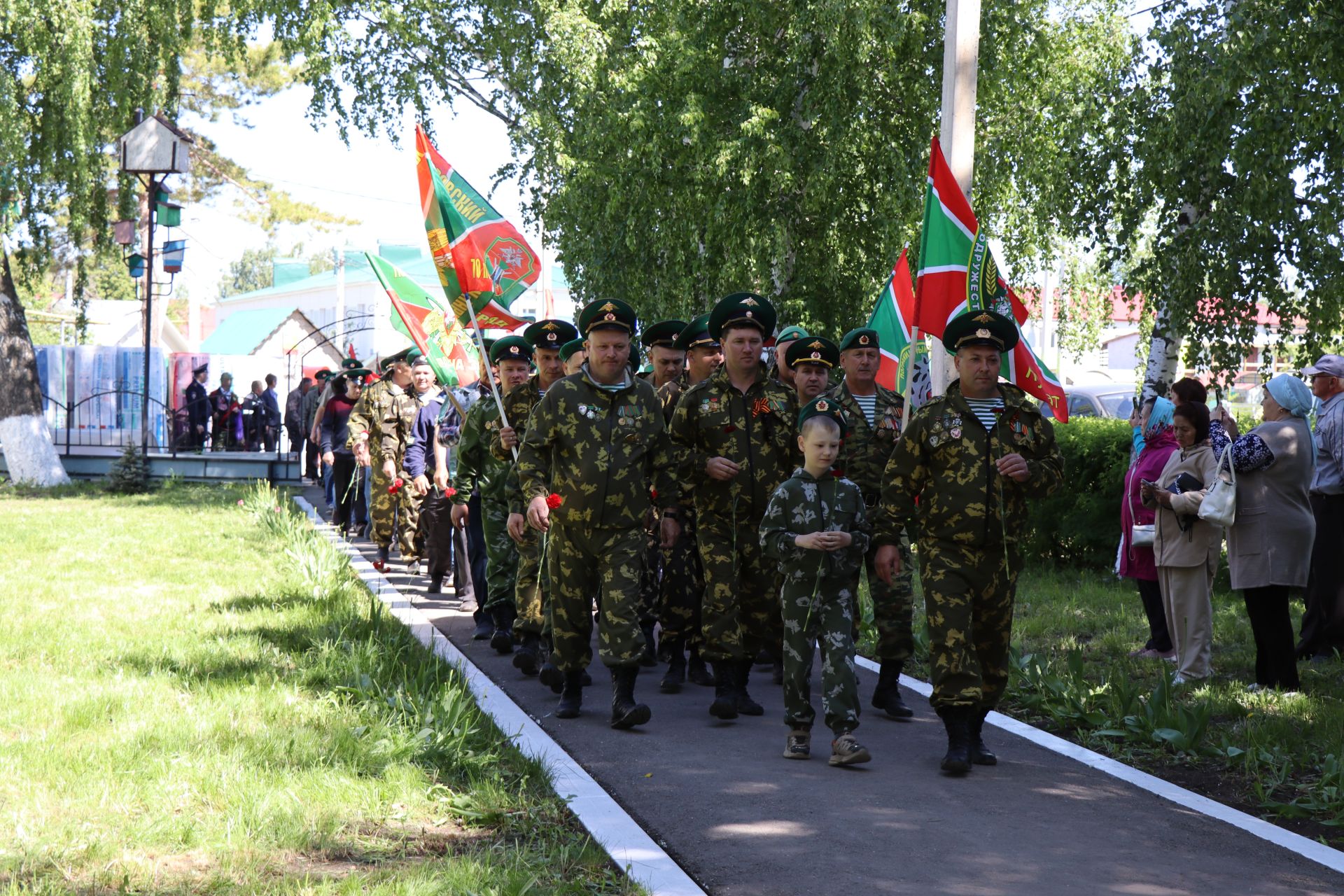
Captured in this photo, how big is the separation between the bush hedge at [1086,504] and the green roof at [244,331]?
6337cm

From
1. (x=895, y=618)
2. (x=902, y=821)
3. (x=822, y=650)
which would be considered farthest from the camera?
(x=895, y=618)

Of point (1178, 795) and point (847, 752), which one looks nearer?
point (1178, 795)

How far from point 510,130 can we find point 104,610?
19.5 m

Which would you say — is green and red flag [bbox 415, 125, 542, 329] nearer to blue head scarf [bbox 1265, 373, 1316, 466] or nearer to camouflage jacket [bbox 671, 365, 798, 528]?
camouflage jacket [bbox 671, 365, 798, 528]

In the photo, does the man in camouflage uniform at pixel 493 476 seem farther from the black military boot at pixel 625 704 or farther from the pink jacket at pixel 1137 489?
the pink jacket at pixel 1137 489

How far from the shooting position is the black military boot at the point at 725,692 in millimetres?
7406

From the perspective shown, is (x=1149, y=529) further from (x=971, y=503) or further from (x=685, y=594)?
(x=971, y=503)

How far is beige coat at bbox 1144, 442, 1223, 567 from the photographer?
849 centimetres

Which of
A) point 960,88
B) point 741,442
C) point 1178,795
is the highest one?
point 960,88

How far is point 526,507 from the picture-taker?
26.8 ft

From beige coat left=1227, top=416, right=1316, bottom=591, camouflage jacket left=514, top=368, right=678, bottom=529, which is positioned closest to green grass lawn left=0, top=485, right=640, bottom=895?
camouflage jacket left=514, top=368, right=678, bottom=529

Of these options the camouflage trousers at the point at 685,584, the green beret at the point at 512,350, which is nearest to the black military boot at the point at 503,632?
the camouflage trousers at the point at 685,584

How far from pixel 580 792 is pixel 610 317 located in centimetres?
249

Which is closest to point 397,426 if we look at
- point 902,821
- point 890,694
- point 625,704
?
point 625,704
